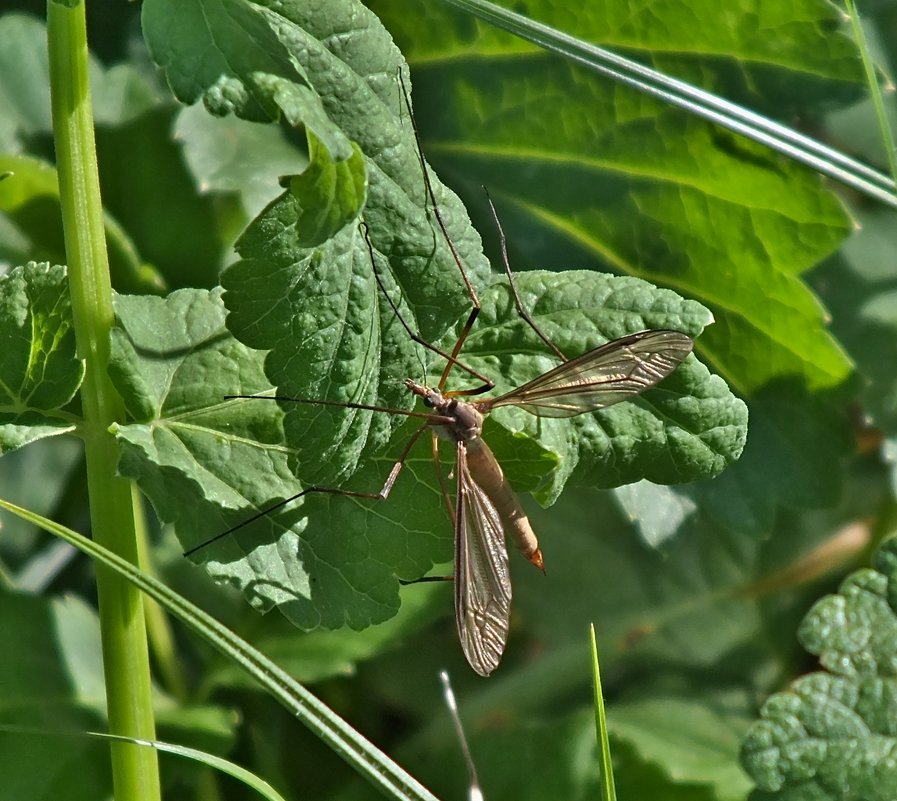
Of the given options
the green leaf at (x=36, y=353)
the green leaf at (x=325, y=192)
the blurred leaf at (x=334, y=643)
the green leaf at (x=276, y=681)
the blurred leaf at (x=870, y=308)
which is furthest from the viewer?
the blurred leaf at (x=870, y=308)

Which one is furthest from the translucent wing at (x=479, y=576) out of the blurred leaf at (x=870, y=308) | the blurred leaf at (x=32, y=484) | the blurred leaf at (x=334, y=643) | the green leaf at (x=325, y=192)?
the blurred leaf at (x=870, y=308)

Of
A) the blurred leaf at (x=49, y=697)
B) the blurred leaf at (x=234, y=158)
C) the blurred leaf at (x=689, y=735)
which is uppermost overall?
the blurred leaf at (x=234, y=158)

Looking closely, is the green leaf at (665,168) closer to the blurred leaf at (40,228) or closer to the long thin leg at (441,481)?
the blurred leaf at (40,228)

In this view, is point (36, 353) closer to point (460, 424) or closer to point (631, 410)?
point (460, 424)

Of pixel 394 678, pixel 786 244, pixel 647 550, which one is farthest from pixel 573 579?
pixel 786 244

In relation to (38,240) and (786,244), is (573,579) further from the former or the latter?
(38,240)

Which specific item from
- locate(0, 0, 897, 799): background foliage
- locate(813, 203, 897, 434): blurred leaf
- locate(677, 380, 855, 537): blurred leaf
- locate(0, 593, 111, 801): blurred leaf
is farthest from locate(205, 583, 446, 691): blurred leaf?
locate(813, 203, 897, 434): blurred leaf
